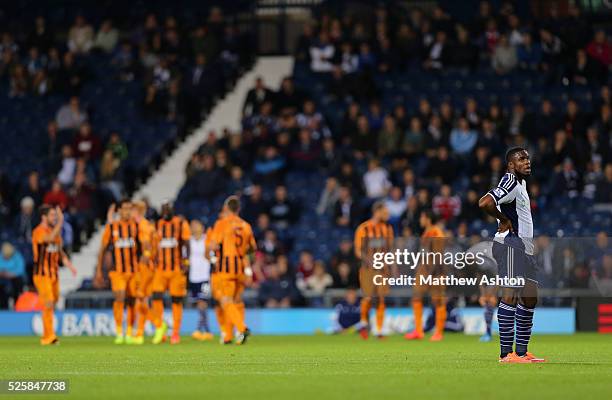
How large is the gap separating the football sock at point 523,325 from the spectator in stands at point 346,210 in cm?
1306

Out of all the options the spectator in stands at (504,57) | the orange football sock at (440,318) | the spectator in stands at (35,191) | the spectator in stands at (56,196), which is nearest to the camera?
the orange football sock at (440,318)

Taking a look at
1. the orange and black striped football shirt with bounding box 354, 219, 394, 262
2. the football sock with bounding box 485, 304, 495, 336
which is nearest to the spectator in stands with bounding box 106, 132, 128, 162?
the orange and black striped football shirt with bounding box 354, 219, 394, 262

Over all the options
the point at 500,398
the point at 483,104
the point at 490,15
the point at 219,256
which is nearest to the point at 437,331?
the point at 219,256

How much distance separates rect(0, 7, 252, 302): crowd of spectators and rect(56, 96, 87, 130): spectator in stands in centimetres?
2

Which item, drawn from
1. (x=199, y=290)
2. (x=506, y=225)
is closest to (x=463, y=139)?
(x=199, y=290)

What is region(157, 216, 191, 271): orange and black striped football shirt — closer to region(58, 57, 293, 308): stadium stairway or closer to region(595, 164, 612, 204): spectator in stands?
region(58, 57, 293, 308): stadium stairway

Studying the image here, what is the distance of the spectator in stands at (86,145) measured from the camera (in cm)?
3106

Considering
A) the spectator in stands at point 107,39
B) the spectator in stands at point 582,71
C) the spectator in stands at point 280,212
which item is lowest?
the spectator in stands at point 280,212

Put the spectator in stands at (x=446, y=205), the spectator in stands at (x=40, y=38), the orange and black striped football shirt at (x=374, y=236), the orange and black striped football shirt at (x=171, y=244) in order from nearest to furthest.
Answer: the orange and black striped football shirt at (x=171, y=244)
the orange and black striped football shirt at (x=374, y=236)
the spectator in stands at (x=446, y=205)
the spectator in stands at (x=40, y=38)

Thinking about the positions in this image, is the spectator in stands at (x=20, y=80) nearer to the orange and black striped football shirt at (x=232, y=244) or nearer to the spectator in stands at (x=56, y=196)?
the spectator in stands at (x=56, y=196)

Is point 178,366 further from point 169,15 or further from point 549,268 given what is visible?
point 169,15

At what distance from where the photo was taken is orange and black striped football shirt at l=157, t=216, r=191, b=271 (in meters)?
22.7

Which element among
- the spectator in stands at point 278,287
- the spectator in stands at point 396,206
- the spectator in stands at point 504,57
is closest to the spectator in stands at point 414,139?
the spectator in stands at point 396,206

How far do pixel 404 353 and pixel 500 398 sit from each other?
761 centimetres
